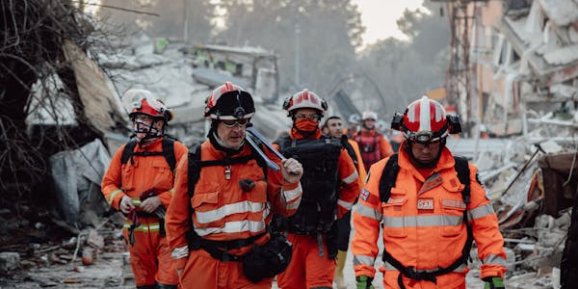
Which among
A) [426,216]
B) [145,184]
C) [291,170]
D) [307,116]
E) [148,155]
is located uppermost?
[307,116]

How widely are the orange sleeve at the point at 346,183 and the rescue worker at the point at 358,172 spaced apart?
907 millimetres

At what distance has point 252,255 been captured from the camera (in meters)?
5.52

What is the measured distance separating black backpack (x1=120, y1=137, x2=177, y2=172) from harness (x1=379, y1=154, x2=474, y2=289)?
8.87 feet

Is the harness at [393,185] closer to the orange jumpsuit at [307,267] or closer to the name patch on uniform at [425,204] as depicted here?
the name patch on uniform at [425,204]

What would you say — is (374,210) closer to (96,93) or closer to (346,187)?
(346,187)

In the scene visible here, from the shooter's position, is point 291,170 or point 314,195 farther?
point 314,195

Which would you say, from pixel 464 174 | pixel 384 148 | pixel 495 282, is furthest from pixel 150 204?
pixel 384 148

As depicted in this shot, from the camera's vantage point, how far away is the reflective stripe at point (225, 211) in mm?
5523

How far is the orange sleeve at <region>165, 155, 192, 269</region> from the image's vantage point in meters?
5.60

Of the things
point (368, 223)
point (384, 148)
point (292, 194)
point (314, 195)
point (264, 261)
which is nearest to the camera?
point (368, 223)

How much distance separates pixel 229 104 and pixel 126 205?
228 cm

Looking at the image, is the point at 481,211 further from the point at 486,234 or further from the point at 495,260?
the point at 495,260

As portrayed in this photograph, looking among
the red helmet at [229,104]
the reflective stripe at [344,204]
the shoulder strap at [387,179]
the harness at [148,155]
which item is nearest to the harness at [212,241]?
the red helmet at [229,104]

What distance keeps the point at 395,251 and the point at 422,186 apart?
1.30 ft
